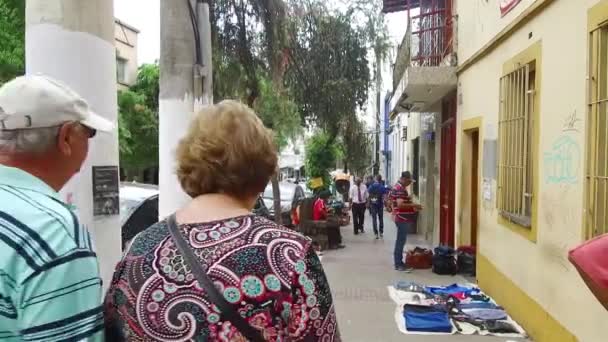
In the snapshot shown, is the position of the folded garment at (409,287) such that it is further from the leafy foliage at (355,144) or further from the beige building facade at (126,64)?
the beige building facade at (126,64)

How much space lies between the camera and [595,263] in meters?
2.03

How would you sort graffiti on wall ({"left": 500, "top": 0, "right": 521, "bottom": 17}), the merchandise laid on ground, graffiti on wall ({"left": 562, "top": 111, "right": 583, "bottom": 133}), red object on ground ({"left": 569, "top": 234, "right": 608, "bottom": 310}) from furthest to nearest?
graffiti on wall ({"left": 500, "top": 0, "right": 521, "bottom": 17})
the merchandise laid on ground
graffiti on wall ({"left": 562, "top": 111, "right": 583, "bottom": 133})
red object on ground ({"left": 569, "top": 234, "right": 608, "bottom": 310})

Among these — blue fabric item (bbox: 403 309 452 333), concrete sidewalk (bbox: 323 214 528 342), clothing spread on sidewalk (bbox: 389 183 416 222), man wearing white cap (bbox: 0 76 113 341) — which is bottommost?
concrete sidewalk (bbox: 323 214 528 342)

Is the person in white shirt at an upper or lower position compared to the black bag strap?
lower

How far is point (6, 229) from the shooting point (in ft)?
4.03

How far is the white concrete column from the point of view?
521cm

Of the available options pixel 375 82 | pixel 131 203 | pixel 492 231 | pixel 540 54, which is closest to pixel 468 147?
pixel 492 231

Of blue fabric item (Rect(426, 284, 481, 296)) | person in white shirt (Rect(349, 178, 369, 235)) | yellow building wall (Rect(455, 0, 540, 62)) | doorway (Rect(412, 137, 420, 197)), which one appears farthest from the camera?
doorway (Rect(412, 137, 420, 197))

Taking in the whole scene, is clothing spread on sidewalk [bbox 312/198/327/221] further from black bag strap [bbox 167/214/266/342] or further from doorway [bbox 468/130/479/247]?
black bag strap [bbox 167/214/266/342]

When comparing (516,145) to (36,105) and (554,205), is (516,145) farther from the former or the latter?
(36,105)

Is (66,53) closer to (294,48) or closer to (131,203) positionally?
(131,203)

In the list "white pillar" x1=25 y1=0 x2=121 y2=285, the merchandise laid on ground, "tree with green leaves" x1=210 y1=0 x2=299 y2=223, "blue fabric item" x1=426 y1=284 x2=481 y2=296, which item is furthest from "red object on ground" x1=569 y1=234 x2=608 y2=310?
"tree with green leaves" x1=210 y1=0 x2=299 y2=223

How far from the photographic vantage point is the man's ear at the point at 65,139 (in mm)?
1458

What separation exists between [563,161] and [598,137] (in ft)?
2.29
